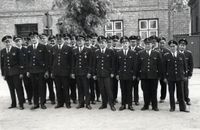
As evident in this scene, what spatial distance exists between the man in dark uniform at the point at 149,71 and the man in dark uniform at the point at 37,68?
284 centimetres

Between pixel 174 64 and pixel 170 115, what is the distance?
140cm

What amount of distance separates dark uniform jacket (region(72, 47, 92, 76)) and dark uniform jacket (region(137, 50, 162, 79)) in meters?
1.54

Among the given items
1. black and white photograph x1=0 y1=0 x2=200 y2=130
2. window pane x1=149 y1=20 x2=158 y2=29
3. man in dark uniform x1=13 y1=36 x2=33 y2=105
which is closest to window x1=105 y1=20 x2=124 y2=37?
window pane x1=149 y1=20 x2=158 y2=29

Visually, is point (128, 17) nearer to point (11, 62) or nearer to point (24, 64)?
point (24, 64)

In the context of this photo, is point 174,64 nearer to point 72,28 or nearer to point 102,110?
point 102,110

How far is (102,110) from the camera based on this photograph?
9.84 metres

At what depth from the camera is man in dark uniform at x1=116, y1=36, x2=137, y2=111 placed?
9.69 m

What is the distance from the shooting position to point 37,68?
10.2 metres

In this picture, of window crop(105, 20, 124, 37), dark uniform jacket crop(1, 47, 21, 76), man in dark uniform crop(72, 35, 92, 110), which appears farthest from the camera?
window crop(105, 20, 124, 37)

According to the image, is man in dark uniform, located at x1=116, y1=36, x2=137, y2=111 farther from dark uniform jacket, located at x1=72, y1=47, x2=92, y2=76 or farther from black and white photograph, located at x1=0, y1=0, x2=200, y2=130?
dark uniform jacket, located at x1=72, y1=47, x2=92, y2=76

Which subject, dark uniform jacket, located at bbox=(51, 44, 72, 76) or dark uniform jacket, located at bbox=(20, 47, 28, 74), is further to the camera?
dark uniform jacket, located at bbox=(20, 47, 28, 74)

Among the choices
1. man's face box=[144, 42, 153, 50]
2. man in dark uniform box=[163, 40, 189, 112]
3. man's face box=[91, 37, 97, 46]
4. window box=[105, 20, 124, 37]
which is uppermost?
window box=[105, 20, 124, 37]

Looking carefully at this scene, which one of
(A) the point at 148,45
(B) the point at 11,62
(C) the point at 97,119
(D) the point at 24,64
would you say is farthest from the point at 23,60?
(A) the point at 148,45

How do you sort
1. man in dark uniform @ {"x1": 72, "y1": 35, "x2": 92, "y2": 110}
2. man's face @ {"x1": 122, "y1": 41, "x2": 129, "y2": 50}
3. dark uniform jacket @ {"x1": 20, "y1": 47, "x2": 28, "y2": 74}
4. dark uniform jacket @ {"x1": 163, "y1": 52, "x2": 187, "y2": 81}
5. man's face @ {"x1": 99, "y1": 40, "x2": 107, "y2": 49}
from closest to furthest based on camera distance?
dark uniform jacket @ {"x1": 163, "y1": 52, "x2": 187, "y2": 81} → man's face @ {"x1": 122, "y1": 41, "x2": 129, "y2": 50} → man's face @ {"x1": 99, "y1": 40, "x2": 107, "y2": 49} → man in dark uniform @ {"x1": 72, "y1": 35, "x2": 92, "y2": 110} → dark uniform jacket @ {"x1": 20, "y1": 47, "x2": 28, "y2": 74}
